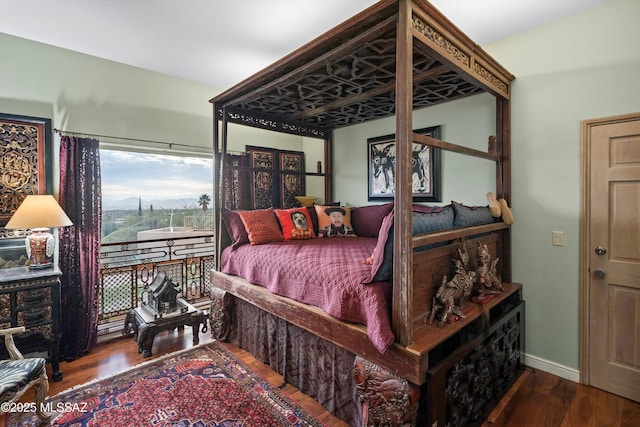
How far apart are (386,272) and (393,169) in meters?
2.07

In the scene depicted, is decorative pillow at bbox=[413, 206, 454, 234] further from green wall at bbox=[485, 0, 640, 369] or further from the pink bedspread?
green wall at bbox=[485, 0, 640, 369]

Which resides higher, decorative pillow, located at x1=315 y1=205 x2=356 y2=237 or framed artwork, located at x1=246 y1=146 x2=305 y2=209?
framed artwork, located at x1=246 y1=146 x2=305 y2=209

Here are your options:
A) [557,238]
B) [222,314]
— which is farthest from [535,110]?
[222,314]

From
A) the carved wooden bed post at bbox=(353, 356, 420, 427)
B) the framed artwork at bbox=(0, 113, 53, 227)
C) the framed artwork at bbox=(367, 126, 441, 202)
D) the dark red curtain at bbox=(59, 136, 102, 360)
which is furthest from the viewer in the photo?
the framed artwork at bbox=(367, 126, 441, 202)

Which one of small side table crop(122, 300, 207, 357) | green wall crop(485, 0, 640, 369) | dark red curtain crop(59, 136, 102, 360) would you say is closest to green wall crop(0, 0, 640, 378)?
green wall crop(485, 0, 640, 369)

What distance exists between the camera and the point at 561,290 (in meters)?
2.39

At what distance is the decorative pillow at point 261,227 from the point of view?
9.75 feet

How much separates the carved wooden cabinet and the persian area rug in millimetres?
496

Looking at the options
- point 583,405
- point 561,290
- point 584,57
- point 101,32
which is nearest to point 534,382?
point 583,405

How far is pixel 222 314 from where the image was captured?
2965 mm

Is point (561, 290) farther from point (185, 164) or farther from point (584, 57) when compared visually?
point (185, 164)

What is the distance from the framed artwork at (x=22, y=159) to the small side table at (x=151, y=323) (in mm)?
1331

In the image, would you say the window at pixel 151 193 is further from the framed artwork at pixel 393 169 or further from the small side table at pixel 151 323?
the framed artwork at pixel 393 169

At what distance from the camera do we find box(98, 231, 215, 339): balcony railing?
10.5 ft
